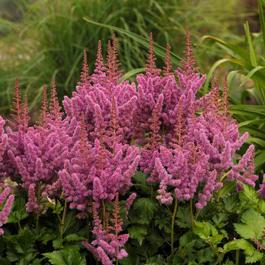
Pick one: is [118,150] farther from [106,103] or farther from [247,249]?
[247,249]

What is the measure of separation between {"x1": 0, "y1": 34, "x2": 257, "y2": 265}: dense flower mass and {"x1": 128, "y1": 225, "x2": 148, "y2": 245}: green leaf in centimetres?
6

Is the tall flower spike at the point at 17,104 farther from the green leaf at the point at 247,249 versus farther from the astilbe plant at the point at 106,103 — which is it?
the green leaf at the point at 247,249

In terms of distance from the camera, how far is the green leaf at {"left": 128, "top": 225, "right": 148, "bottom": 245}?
2.21m

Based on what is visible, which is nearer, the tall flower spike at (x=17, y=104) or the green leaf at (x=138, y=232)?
the green leaf at (x=138, y=232)

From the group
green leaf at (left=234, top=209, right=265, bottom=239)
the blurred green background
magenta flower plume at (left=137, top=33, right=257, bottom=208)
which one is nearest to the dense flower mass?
magenta flower plume at (left=137, top=33, right=257, bottom=208)

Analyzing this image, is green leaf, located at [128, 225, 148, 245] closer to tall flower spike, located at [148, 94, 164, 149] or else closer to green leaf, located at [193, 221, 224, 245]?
green leaf, located at [193, 221, 224, 245]

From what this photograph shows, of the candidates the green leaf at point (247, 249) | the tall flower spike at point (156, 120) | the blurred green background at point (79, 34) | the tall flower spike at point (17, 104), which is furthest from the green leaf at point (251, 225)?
the blurred green background at point (79, 34)

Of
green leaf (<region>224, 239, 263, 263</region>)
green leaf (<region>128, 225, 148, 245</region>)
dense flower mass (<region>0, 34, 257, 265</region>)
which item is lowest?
green leaf (<region>224, 239, 263, 263</region>)

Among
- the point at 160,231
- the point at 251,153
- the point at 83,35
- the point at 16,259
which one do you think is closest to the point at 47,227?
the point at 16,259

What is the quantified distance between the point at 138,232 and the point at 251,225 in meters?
0.37

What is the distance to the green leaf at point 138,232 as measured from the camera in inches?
86.8

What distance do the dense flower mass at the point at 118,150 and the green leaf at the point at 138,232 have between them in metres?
0.06

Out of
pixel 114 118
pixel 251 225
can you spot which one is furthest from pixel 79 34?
pixel 251 225

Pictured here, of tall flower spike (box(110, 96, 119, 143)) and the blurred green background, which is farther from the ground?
tall flower spike (box(110, 96, 119, 143))
